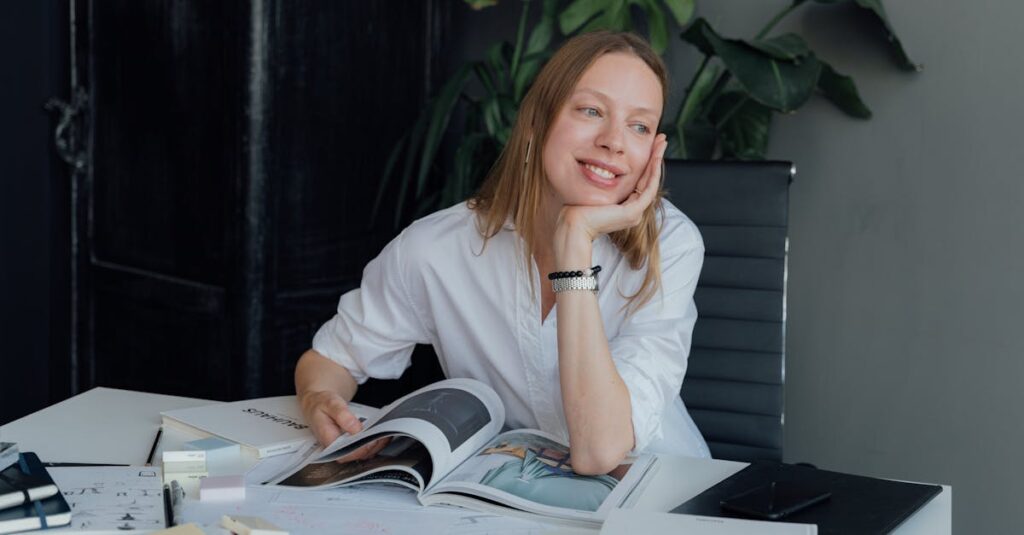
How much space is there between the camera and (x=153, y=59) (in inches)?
109

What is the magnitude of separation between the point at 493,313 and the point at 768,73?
3.13 ft

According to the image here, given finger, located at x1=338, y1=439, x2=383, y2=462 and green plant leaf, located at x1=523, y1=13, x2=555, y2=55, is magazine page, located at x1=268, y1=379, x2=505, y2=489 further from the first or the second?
green plant leaf, located at x1=523, y1=13, x2=555, y2=55

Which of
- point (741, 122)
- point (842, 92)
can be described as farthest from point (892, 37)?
point (741, 122)

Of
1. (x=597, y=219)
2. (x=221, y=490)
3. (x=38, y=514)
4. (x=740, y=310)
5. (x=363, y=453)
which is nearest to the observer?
(x=38, y=514)

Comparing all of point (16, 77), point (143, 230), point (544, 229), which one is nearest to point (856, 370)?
point (544, 229)

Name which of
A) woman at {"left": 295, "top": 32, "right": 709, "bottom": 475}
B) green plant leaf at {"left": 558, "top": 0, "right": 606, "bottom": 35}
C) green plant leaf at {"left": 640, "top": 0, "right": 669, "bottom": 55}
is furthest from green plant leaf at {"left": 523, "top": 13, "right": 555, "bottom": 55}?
woman at {"left": 295, "top": 32, "right": 709, "bottom": 475}

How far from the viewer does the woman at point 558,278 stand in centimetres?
142

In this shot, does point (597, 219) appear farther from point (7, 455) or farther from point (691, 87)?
point (691, 87)

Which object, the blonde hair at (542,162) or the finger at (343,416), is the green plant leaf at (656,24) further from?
the finger at (343,416)

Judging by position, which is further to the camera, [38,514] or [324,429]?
[324,429]

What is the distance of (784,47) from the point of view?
2.27m

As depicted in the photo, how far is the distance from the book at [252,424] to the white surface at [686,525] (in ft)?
1.56

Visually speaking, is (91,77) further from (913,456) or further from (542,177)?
(913,456)

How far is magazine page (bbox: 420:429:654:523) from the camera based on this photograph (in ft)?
3.67
